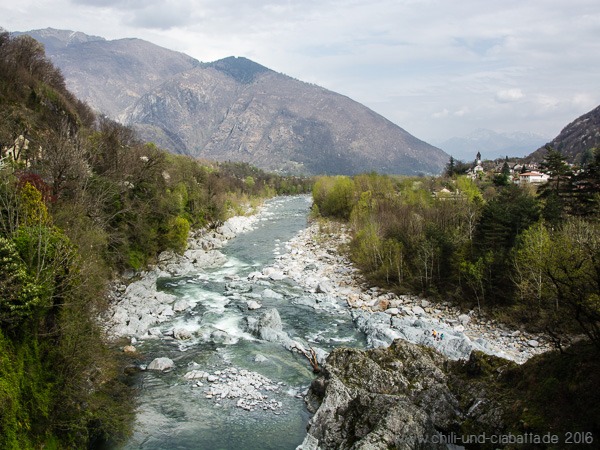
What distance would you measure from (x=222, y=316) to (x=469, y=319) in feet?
60.3

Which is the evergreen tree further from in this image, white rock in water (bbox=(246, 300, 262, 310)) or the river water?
white rock in water (bbox=(246, 300, 262, 310))

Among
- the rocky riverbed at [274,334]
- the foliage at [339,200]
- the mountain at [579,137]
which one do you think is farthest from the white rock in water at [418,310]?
the mountain at [579,137]

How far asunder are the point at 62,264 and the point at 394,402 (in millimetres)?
14336

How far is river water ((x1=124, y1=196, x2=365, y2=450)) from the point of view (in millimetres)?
15914

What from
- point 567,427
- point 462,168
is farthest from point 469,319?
point 462,168

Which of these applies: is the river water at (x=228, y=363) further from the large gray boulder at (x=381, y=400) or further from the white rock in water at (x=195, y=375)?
the large gray boulder at (x=381, y=400)

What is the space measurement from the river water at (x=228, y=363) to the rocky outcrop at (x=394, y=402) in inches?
73.9

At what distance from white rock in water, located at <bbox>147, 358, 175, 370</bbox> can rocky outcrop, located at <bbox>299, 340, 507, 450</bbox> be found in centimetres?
802

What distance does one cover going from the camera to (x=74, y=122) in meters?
46.7

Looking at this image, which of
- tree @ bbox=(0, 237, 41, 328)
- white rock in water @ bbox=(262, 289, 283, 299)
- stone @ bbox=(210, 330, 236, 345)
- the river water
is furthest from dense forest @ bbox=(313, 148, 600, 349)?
tree @ bbox=(0, 237, 41, 328)

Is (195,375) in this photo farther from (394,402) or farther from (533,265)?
(533,265)

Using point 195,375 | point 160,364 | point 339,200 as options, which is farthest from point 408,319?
point 339,200

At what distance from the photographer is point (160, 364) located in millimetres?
20812

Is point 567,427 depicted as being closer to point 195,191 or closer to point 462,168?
point 195,191
